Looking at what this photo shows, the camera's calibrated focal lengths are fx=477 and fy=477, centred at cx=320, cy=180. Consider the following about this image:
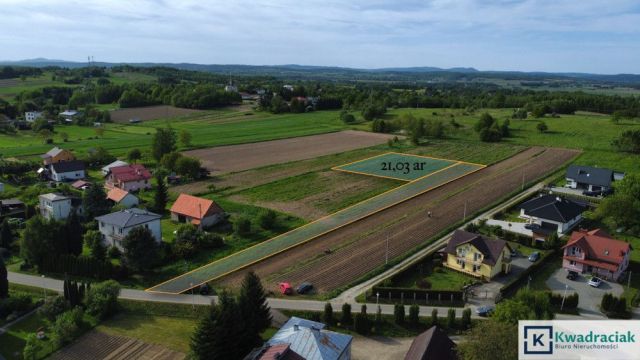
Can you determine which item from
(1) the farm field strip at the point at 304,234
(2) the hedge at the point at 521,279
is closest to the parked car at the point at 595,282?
(2) the hedge at the point at 521,279

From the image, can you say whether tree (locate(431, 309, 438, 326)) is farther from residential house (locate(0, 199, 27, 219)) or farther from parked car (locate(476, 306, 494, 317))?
residential house (locate(0, 199, 27, 219))

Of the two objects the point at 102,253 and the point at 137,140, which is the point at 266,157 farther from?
the point at 102,253

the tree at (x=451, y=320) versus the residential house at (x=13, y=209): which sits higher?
the residential house at (x=13, y=209)

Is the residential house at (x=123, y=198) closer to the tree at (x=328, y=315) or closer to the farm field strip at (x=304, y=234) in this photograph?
the farm field strip at (x=304, y=234)

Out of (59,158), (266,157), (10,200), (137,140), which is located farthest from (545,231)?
(137,140)

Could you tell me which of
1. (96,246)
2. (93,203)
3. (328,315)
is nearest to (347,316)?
(328,315)

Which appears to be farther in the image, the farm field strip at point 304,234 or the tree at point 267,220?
the tree at point 267,220

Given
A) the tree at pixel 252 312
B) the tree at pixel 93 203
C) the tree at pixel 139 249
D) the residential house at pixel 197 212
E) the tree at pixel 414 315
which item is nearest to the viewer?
the tree at pixel 252 312

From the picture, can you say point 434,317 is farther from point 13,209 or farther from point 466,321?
point 13,209
